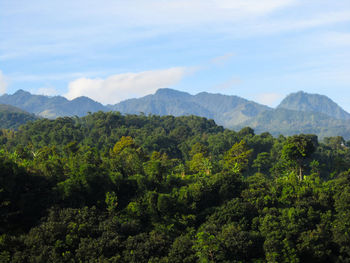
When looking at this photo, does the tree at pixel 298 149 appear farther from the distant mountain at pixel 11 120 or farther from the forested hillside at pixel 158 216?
the distant mountain at pixel 11 120

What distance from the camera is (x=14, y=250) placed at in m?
23.8

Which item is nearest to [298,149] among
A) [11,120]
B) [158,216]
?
[158,216]

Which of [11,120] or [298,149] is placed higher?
[11,120]

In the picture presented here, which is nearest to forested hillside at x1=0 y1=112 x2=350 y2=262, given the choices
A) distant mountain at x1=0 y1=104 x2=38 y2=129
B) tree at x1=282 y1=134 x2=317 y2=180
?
tree at x1=282 y1=134 x2=317 y2=180

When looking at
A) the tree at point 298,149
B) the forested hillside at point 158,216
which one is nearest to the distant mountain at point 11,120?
the forested hillside at point 158,216

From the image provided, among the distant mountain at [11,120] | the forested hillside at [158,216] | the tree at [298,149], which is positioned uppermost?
the distant mountain at [11,120]

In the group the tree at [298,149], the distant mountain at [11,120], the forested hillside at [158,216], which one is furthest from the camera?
the distant mountain at [11,120]

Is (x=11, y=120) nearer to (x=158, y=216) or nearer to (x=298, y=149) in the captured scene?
(x=298, y=149)

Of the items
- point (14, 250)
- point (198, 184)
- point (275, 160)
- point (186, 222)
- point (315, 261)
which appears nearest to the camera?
point (14, 250)

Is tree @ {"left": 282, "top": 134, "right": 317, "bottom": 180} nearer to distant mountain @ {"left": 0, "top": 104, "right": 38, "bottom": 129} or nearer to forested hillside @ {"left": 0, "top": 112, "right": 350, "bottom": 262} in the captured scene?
forested hillside @ {"left": 0, "top": 112, "right": 350, "bottom": 262}

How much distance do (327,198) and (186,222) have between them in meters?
13.3

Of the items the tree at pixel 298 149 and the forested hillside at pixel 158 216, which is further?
the tree at pixel 298 149

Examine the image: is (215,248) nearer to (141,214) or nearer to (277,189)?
(141,214)

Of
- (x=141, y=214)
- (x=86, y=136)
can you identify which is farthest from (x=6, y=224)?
(x=86, y=136)
